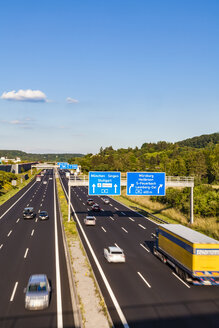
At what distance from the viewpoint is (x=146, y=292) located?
61.2ft

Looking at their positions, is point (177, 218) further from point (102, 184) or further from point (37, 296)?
point (37, 296)

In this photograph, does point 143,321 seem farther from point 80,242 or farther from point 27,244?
point 27,244

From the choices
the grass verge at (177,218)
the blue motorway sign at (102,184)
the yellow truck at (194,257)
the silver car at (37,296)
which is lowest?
the grass verge at (177,218)

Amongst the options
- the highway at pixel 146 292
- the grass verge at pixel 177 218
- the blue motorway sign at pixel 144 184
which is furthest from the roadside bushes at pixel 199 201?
the highway at pixel 146 292

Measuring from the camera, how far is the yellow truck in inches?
733

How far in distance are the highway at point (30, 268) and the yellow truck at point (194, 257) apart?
8.08 m

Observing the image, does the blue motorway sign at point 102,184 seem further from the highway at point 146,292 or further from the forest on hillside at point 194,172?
the forest on hillside at point 194,172

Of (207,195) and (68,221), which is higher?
(207,195)

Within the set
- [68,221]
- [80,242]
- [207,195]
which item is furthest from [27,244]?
[207,195]

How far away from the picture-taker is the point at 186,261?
776 inches

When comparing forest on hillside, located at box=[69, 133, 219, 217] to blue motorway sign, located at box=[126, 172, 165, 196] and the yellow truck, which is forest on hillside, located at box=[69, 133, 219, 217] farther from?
the yellow truck

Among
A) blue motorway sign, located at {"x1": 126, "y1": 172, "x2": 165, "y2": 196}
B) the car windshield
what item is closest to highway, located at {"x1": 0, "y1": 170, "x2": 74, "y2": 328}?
the car windshield

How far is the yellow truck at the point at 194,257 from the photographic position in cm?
1862

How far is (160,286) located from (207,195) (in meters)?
31.6
